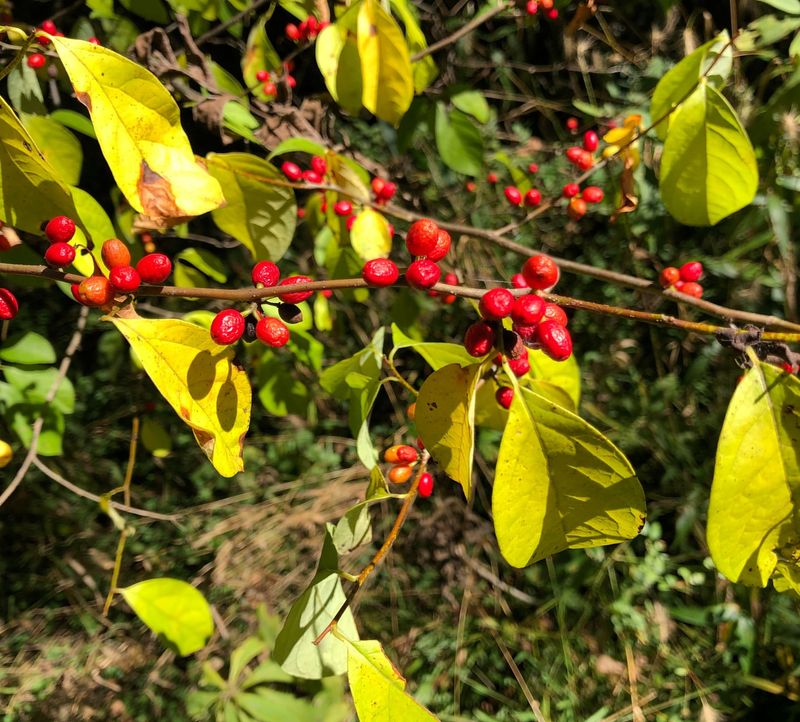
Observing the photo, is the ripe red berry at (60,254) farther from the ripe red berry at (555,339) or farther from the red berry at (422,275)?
the ripe red berry at (555,339)

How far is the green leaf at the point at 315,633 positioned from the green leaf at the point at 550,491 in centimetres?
33

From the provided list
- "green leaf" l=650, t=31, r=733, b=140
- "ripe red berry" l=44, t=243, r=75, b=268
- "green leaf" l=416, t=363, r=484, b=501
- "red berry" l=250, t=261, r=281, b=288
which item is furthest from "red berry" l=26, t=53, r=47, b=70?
"green leaf" l=650, t=31, r=733, b=140

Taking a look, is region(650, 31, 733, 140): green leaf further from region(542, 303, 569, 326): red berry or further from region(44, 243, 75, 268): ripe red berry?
region(44, 243, 75, 268): ripe red berry

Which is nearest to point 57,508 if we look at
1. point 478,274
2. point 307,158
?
point 307,158

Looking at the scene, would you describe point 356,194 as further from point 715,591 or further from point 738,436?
point 715,591

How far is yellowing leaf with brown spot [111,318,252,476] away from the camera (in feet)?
2.21

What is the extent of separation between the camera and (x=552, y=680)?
219cm

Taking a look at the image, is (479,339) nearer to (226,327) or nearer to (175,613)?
(226,327)

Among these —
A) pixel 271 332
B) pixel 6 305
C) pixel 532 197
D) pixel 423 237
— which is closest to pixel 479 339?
pixel 423 237

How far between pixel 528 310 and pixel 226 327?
372 mm

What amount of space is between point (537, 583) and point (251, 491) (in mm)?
1364

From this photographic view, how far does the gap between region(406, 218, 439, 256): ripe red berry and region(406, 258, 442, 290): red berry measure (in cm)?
4

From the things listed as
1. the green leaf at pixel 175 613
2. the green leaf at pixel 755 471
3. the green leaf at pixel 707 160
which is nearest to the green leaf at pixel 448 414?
the green leaf at pixel 755 471

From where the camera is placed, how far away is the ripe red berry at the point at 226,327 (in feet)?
2.25
